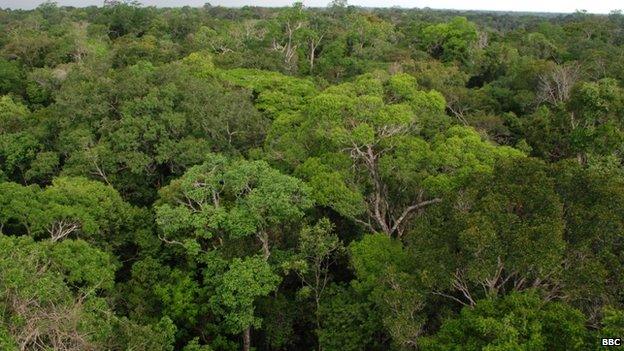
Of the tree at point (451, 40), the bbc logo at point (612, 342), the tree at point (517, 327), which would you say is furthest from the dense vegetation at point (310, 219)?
the tree at point (451, 40)

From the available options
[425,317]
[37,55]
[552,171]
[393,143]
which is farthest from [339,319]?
[37,55]

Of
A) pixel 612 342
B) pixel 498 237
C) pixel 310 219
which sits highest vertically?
pixel 498 237

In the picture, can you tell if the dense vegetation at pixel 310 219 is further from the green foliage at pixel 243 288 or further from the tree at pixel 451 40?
the tree at pixel 451 40


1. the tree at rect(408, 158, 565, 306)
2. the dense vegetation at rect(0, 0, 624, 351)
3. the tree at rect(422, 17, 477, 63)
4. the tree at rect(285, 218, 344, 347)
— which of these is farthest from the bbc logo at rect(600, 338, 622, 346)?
the tree at rect(422, 17, 477, 63)

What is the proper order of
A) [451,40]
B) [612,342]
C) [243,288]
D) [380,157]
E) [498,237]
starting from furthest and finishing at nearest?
[451,40] → [380,157] → [243,288] → [498,237] → [612,342]

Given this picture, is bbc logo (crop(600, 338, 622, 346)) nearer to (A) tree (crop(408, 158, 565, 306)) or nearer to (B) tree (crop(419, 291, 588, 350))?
(B) tree (crop(419, 291, 588, 350))

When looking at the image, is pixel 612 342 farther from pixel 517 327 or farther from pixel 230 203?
pixel 230 203

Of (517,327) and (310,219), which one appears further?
(310,219)

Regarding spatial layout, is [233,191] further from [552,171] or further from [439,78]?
[439,78]

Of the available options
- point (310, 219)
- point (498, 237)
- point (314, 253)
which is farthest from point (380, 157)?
point (498, 237)
